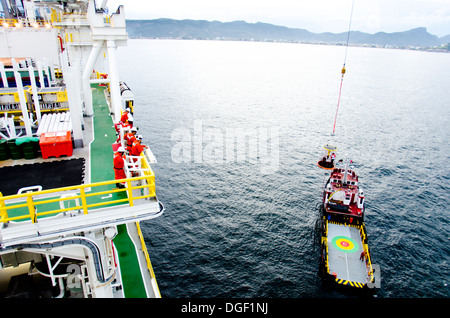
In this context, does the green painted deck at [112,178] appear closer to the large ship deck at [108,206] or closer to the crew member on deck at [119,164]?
the large ship deck at [108,206]

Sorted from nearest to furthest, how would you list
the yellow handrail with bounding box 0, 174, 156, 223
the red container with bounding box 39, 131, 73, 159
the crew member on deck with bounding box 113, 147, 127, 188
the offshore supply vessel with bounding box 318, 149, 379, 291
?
the yellow handrail with bounding box 0, 174, 156, 223 → the crew member on deck with bounding box 113, 147, 127, 188 → the red container with bounding box 39, 131, 73, 159 → the offshore supply vessel with bounding box 318, 149, 379, 291

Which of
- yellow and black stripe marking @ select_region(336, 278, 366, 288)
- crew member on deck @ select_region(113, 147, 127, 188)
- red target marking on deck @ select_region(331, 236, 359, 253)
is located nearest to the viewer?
crew member on deck @ select_region(113, 147, 127, 188)

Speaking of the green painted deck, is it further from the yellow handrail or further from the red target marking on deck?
the red target marking on deck

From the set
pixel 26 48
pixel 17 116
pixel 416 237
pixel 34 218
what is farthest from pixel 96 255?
pixel 26 48

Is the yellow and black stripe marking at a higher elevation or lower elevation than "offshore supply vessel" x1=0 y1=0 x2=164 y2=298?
lower

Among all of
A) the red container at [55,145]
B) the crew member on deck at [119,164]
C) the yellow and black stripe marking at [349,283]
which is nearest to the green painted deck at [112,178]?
the crew member on deck at [119,164]

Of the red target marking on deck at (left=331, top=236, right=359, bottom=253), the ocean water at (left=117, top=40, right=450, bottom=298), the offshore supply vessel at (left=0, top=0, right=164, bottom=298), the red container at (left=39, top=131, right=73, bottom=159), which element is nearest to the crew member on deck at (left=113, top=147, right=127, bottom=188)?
the offshore supply vessel at (left=0, top=0, right=164, bottom=298)

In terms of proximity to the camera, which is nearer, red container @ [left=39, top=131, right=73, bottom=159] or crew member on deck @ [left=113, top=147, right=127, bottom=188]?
crew member on deck @ [left=113, top=147, right=127, bottom=188]

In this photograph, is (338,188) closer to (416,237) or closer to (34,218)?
(416,237)
